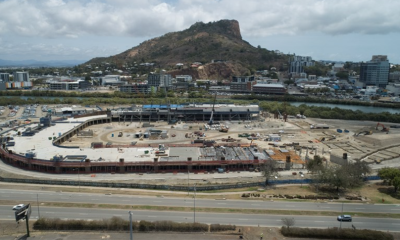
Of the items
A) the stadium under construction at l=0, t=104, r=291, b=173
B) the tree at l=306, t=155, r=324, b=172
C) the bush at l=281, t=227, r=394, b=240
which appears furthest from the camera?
the stadium under construction at l=0, t=104, r=291, b=173

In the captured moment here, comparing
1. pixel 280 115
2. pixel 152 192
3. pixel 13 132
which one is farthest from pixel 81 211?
pixel 280 115

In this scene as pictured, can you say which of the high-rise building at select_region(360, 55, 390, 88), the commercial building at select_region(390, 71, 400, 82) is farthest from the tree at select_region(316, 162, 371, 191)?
the commercial building at select_region(390, 71, 400, 82)

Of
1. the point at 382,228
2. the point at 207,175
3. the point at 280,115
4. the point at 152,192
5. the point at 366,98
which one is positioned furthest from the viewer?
the point at 366,98

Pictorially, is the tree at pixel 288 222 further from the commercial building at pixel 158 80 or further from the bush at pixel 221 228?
the commercial building at pixel 158 80

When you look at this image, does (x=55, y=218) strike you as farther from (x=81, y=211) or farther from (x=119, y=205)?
(x=119, y=205)

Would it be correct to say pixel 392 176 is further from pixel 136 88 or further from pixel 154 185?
pixel 136 88

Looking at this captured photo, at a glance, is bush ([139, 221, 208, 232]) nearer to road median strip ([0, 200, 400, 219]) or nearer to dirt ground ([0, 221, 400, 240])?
dirt ground ([0, 221, 400, 240])
